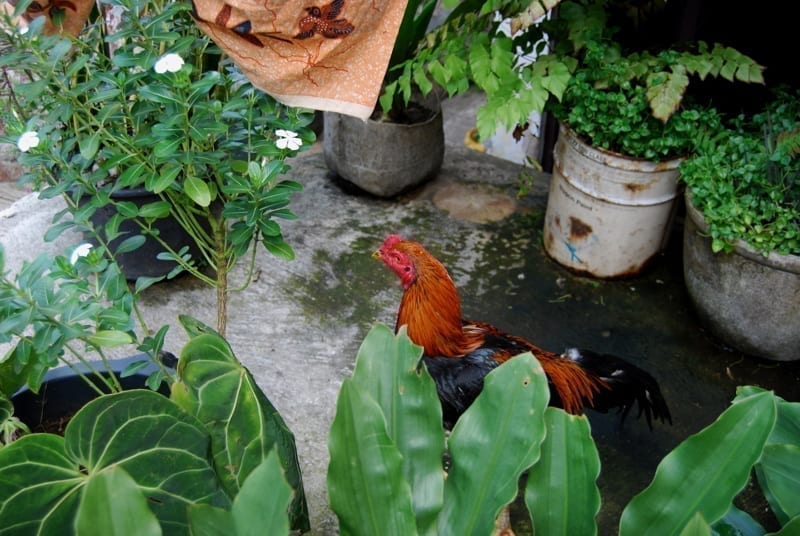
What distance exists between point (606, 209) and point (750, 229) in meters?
0.58

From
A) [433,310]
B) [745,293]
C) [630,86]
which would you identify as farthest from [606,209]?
[433,310]

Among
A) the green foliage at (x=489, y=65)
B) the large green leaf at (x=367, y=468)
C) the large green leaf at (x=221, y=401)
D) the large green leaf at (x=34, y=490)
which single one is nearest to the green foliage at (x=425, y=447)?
the large green leaf at (x=367, y=468)

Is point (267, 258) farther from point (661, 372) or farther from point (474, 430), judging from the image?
point (474, 430)

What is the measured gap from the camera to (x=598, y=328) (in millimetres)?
3131

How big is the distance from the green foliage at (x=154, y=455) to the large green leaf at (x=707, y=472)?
604 millimetres

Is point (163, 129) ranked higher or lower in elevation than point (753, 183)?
higher

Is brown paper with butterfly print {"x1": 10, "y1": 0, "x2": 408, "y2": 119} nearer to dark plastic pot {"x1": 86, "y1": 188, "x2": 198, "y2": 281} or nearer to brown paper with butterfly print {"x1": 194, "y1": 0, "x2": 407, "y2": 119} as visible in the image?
brown paper with butterfly print {"x1": 194, "y1": 0, "x2": 407, "y2": 119}

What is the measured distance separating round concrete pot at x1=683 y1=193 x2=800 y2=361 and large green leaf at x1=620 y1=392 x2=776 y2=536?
5.45ft

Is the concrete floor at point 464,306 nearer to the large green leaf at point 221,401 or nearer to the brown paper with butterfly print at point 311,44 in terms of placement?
the large green leaf at point 221,401

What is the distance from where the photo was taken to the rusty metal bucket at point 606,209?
3.01m

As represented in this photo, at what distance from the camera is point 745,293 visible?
9.23 feet

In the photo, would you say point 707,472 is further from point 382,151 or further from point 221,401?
point 382,151

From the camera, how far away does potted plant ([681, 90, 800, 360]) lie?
2.66 metres

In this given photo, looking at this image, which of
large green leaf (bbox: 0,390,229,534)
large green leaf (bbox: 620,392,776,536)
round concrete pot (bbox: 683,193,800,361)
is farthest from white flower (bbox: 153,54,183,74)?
round concrete pot (bbox: 683,193,800,361)
